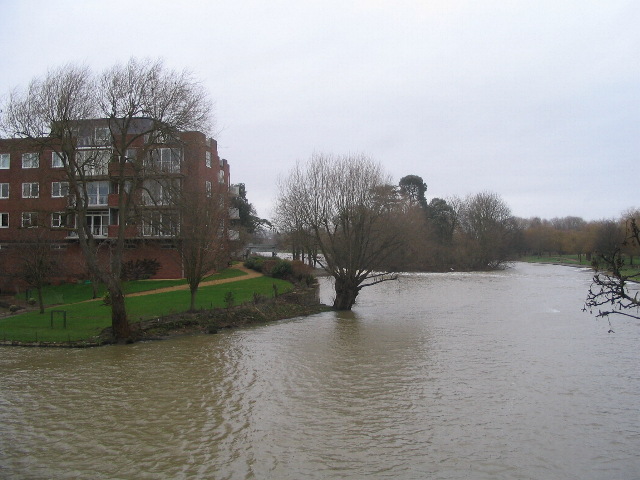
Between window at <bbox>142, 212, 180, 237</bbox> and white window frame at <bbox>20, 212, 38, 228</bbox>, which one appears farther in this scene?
window at <bbox>142, 212, 180, 237</bbox>

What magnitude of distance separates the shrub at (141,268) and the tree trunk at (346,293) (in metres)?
16.0

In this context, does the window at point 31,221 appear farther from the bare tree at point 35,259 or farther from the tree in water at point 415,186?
the tree in water at point 415,186

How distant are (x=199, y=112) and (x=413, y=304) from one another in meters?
18.8

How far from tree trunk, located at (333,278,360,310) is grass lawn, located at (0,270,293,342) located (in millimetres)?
4053

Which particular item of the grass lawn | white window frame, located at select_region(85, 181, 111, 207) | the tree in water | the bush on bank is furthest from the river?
the tree in water

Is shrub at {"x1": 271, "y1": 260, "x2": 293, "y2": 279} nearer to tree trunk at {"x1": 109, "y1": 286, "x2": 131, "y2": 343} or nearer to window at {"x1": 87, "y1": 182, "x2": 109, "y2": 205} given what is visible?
window at {"x1": 87, "y1": 182, "x2": 109, "y2": 205}

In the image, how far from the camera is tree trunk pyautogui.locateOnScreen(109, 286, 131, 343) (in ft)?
63.5

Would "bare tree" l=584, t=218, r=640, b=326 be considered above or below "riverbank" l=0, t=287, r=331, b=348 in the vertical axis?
above

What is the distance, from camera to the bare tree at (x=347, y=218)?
31.0 meters

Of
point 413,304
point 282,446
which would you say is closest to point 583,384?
point 282,446

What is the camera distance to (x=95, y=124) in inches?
854

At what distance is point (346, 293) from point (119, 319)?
14.5 meters

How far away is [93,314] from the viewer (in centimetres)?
2394

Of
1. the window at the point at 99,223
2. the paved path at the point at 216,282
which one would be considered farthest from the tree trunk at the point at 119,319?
the window at the point at 99,223
